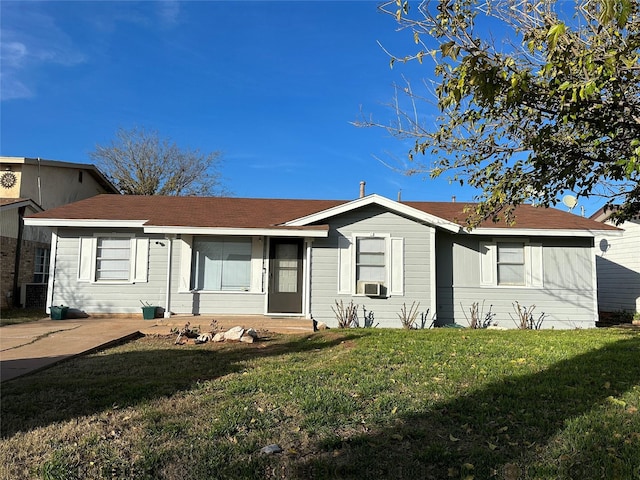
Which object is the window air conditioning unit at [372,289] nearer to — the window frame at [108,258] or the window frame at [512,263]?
the window frame at [512,263]

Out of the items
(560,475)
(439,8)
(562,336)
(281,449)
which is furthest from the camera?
(562,336)

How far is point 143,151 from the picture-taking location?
99.5 ft

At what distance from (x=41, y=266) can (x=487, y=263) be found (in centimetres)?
1556

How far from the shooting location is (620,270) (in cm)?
1544

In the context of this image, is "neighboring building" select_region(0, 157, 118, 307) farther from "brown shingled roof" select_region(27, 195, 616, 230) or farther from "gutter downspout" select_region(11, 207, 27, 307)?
"brown shingled roof" select_region(27, 195, 616, 230)

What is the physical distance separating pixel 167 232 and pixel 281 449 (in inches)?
337

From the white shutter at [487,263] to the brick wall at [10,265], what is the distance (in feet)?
48.9

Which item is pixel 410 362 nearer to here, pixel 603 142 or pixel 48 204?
pixel 603 142

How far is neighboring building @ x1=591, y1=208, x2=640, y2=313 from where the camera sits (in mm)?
14672

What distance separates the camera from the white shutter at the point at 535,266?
39.2 ft

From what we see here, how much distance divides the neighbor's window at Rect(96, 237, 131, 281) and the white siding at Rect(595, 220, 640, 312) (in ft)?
49.5

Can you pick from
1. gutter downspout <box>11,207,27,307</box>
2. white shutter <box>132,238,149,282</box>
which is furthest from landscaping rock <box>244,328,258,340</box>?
gutter downspout <box>11,207,27,307</box>

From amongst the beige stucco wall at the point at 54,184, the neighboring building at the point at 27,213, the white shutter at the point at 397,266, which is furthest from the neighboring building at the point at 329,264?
the beige stucco wall at the point at 54,184

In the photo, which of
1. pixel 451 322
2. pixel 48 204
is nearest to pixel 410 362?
pixel 451 322
